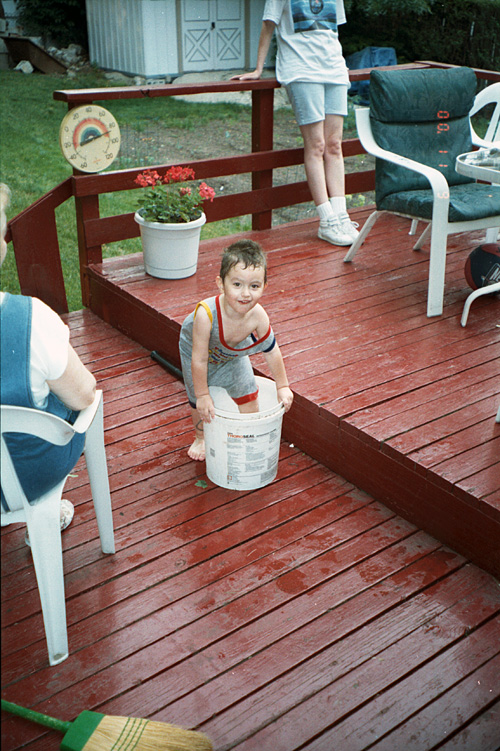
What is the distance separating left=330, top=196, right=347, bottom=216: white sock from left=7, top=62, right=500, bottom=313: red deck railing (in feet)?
1.39

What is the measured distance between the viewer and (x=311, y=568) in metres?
1.97

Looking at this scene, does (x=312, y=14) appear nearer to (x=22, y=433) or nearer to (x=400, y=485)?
(x=400, y=485)

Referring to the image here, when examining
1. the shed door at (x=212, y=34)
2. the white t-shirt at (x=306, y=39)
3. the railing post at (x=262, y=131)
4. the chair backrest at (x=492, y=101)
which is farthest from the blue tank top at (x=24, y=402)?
the shed door at (x=212, y=34)

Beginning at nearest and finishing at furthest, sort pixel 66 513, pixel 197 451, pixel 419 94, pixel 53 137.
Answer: pixel 66 513 → pixel 197 451 → pixel 419 94 → pixel 53 137

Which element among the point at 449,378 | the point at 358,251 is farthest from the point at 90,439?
the point at 358,251

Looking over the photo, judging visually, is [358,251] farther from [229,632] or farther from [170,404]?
[229,632]

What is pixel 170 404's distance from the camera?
2801mm

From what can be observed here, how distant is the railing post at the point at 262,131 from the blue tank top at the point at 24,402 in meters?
2.71

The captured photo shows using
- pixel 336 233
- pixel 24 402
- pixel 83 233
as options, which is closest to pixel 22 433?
pixel 24 402

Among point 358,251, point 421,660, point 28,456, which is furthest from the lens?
point 358,251

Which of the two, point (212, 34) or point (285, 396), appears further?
point (212, 34)

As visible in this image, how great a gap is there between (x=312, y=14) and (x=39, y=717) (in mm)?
3265

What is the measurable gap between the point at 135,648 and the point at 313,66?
9.54 ft

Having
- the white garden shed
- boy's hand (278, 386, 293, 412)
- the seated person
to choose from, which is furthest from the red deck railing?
the white garden shed
